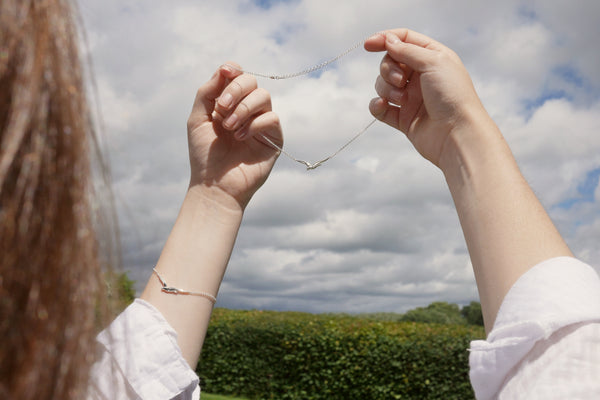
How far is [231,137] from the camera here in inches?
91.5

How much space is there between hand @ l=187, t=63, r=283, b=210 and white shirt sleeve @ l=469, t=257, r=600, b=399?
48.2 inches

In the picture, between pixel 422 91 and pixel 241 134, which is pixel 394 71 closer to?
pixel 422 91

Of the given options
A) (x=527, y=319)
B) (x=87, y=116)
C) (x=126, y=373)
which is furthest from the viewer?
(x=126, y=373)

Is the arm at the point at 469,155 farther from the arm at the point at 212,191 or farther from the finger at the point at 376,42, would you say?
the arm at the point at 212,191

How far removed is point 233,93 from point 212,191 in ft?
1.39

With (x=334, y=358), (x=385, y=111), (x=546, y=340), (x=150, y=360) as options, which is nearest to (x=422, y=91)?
(x=385, y=111)

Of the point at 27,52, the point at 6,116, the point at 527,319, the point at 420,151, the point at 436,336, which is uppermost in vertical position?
the point at 420,151

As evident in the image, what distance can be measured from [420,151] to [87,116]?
4.88 ft

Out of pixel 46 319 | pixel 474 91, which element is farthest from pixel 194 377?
pixel 474 91

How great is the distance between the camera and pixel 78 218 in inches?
31.5

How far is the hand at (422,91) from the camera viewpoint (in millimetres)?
1821

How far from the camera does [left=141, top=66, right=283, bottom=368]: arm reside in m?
1.93

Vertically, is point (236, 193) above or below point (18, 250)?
above

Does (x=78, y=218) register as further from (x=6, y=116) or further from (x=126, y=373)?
(x=126, y=373)
